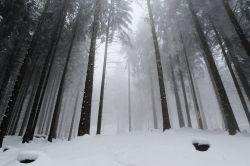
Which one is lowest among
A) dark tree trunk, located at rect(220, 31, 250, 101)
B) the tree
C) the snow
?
the snow

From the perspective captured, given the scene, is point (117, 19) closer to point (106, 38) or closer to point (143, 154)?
point (106, 38)

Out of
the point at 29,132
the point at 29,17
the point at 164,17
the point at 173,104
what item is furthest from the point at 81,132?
the point at 173,104

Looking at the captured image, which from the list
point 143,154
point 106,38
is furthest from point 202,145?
point 106,38

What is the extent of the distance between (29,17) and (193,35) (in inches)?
542

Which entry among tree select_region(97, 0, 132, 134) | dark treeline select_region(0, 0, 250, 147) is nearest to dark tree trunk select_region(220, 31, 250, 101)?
dark treeline select_region(0, 0, 250, 147)

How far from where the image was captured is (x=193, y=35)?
18953 millimetres

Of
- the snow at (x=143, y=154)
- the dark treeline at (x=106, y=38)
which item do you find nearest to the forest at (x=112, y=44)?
the dark treeline at (x=106, y=38)

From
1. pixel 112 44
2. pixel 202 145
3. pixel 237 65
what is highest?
pixel 112 44

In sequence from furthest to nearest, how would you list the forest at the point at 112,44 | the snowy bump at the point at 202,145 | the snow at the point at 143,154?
1. the forest at the point at 112,44
2. the snowy bump at the point at 202,145
3. the snow at the point at 143,154

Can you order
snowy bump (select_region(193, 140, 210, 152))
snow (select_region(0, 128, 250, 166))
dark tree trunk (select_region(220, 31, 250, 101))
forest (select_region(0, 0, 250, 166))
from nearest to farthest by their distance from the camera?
1. snow (select_region(0, 128, 250, 166))
2. snowy bump (select_region(193, 140, 210, 152))
3. forest (select_region(0, 0, 250, 166))
4. dark tree trunk (select_region(220, 31, 250, 101))

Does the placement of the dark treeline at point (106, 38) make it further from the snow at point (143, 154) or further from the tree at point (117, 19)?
the snow at point (143, 154)

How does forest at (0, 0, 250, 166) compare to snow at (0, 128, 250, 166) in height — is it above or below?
above

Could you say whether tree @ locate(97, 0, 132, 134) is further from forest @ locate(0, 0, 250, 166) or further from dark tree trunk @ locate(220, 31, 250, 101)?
dark tree trunk @ locate(220, 31, 250, 101)

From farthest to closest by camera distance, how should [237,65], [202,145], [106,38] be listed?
[106,38], [237,65], [202,145]
